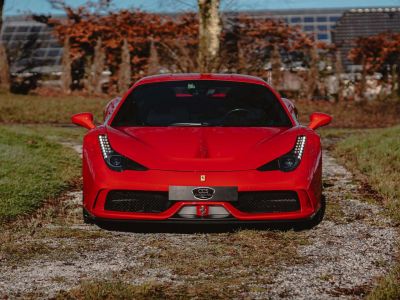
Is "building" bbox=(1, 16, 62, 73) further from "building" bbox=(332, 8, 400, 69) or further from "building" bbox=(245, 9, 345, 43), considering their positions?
"building" bbox=(332, 8, 400, 69)

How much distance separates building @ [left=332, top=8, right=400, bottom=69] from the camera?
3178 cm

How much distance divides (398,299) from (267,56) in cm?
1877

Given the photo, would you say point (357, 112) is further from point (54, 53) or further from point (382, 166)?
point (54, 53)

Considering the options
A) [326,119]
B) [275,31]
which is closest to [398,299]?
[326,119]

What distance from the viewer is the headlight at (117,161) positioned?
5539 mm

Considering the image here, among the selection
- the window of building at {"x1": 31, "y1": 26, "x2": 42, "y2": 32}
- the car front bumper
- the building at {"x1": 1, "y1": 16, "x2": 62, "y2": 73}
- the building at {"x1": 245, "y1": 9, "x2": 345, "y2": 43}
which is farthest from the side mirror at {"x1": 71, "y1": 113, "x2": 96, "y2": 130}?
the building at {"x1": 245, "y1": 9, "x2": 345, "y2": 43}

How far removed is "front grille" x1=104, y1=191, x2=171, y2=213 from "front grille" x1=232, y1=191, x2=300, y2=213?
0.52 meters

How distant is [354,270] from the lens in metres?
4.64

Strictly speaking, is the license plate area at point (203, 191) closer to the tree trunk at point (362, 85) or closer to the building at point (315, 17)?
the tree trunk at point (362, 85)

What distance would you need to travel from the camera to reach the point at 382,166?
9.27 m

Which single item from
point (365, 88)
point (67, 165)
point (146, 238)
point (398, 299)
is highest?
point (398, 299)

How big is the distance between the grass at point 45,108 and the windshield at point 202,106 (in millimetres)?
10711

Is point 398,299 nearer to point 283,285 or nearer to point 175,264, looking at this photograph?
point 283,285

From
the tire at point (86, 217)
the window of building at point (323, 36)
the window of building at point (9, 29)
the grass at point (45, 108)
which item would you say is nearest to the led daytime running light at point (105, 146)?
the tire at point (86, 217)
